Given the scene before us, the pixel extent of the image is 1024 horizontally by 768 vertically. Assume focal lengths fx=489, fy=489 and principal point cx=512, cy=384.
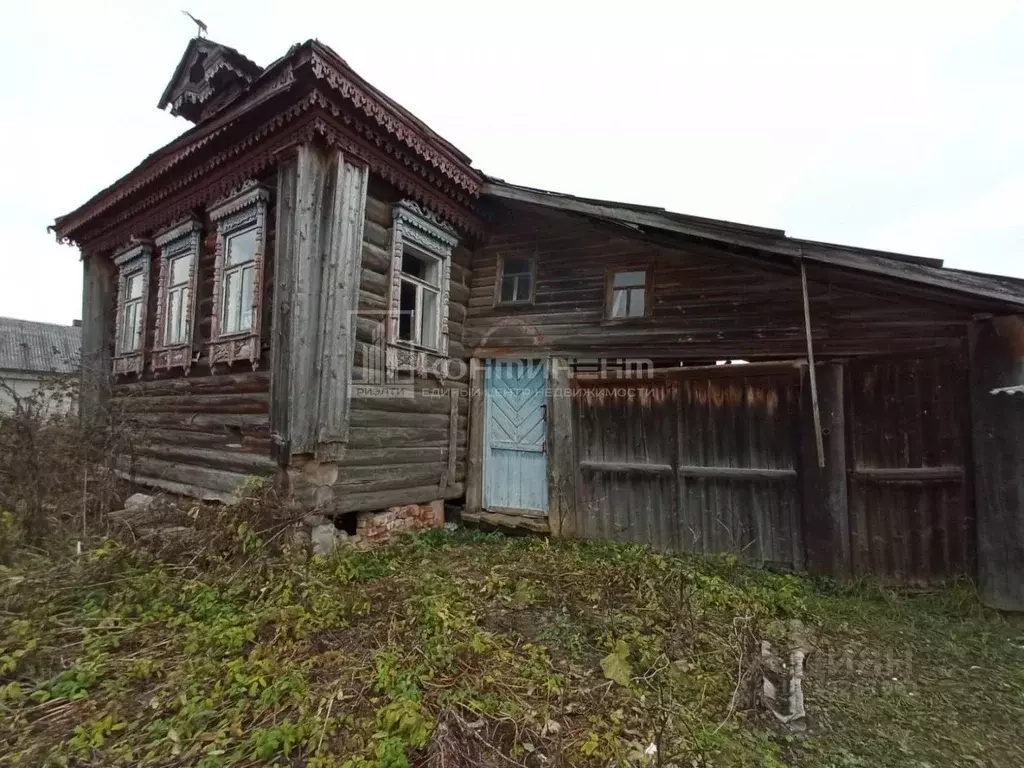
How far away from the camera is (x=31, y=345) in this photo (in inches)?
1091

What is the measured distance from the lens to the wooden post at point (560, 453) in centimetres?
691

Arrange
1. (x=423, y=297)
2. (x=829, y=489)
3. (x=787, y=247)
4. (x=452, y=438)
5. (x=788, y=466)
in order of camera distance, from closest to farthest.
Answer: (x=787, y=247) < (x=829, y=489) < (x=788, y=466) < (x=423, y=297) < (x=452, y=438)

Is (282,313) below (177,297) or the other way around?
below

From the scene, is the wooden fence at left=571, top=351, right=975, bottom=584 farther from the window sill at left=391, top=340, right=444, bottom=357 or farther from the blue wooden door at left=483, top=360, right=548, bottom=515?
the window sill at left=391, top=340, right=444, bottom=357

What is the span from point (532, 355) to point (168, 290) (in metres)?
5.83

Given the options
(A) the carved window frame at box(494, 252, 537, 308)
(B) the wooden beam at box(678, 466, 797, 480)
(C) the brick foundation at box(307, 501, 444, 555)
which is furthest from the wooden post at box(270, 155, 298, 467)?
(B) the wooden beam at box(678, 466, 797, 480)

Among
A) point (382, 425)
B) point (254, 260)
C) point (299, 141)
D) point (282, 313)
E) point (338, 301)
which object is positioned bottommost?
point (382, 425)

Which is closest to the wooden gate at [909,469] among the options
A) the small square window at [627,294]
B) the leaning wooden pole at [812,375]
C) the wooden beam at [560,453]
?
the leaning wooden pole at [812,375]

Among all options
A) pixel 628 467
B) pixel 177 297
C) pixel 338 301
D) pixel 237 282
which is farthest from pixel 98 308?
pixel 628 467

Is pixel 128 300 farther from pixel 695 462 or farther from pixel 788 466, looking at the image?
pixel 788 466

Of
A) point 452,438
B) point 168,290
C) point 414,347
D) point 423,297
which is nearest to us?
point 414,347

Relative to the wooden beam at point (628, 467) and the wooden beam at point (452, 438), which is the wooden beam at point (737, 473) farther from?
the wooden beam at point (452, 438)

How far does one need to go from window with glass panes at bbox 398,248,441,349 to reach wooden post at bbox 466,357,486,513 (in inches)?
34.6

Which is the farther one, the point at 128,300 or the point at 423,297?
the point at 128,300
